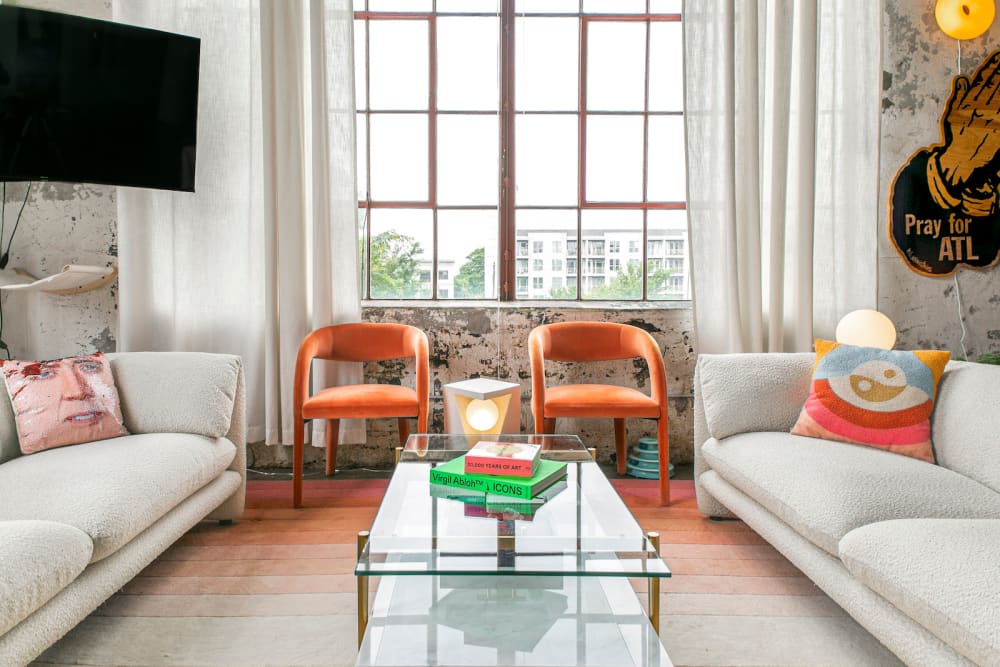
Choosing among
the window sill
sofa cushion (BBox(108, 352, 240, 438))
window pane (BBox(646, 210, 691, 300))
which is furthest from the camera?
window pane (BBox(646, 210, 691, 300))

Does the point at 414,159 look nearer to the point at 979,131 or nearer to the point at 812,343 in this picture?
the point at 812,343

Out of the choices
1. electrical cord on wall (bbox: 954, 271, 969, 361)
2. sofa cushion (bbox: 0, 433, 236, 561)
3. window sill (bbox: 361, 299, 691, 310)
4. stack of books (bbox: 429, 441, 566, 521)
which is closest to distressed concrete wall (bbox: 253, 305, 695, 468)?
window sill (bbox: 361, 299, 691, 310)

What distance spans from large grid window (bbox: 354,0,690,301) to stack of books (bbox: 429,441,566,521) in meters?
1.97

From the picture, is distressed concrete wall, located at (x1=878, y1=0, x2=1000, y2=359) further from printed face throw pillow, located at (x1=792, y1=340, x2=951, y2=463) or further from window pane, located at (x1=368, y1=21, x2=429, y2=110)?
window pane, located at (x1=368, y1=21, x2=429, y2=110)

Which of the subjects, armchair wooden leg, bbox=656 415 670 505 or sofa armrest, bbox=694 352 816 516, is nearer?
sofa armrest, bbox=694 352 816 516

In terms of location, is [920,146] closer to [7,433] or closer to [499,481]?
[499,481]

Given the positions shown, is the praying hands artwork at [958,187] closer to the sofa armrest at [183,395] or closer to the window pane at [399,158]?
the window pane at [399,158]

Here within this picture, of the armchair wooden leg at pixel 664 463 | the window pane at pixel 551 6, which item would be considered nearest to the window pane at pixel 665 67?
the window pane at pixel 551 6

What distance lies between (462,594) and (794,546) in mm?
972

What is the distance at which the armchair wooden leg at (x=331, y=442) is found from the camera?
3.00 meters

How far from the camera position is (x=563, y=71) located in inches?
138

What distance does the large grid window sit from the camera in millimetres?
3480

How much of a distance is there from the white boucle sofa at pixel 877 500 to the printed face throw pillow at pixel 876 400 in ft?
0.17

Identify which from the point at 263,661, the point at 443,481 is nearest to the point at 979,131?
the point at 443,481
